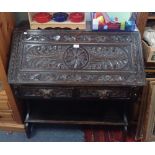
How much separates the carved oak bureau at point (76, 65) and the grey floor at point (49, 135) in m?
0.46

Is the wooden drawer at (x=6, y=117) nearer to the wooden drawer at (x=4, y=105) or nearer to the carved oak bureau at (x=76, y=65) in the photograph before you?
the wooden drawer at (x=4, y=105)

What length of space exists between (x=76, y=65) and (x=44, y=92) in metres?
0.26

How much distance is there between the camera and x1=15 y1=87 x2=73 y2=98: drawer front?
1.44m

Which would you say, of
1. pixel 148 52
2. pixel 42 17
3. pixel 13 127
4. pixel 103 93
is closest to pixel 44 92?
pixel 103 93

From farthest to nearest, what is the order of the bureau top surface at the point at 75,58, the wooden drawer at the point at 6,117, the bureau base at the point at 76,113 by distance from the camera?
1. the wooden drawer at the point at 6,117
2. the bureau base at the point at 76,113
3. the bureau top surface at the point at 75,58

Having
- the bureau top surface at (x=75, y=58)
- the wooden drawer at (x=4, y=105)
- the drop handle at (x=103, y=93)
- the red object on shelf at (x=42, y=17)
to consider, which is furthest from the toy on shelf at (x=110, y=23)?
the wooden drawer at (x=4, y=105)

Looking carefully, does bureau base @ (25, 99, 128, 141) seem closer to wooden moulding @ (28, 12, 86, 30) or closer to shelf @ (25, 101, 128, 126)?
shelf @ (25, 101, 128, 126)

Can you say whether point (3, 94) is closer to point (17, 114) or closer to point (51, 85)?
point (17, 114)

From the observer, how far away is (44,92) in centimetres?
147

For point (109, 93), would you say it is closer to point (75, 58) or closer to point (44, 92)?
point (75, 58)

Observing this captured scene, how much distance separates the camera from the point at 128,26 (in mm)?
1455

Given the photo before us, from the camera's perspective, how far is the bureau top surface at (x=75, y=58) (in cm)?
139
